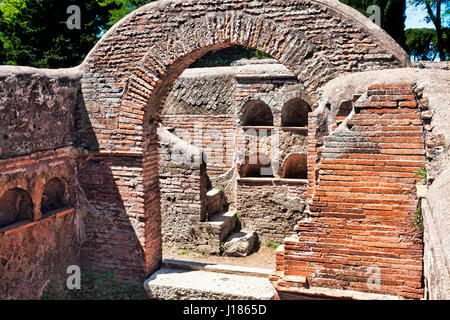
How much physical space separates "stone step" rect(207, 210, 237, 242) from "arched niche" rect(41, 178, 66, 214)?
3270mm

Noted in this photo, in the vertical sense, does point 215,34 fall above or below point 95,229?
above

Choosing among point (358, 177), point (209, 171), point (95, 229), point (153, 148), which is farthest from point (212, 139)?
point (358, 177)

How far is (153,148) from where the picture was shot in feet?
20.9

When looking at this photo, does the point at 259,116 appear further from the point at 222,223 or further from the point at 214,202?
the point at 222,223

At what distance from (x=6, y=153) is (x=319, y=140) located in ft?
12.8

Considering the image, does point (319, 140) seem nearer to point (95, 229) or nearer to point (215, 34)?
point (215, 34)

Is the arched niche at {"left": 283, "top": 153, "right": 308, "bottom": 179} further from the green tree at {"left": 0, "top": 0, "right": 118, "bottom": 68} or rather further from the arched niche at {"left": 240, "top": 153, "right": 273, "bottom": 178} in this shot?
the green tree at {"left": 0, "top": 0, "right": 118, "bottom": 68}

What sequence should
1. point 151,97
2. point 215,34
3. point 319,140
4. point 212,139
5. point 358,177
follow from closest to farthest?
point 358,177
point 319,140
point 215,34
point 151,97
point 212,139

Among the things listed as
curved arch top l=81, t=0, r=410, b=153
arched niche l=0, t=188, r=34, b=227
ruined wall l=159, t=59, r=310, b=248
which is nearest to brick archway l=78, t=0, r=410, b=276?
curved arch top l=81, t=0, r=410, b=153

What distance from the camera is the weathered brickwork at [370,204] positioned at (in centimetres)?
386

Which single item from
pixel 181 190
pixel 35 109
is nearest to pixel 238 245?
pixel 181 190

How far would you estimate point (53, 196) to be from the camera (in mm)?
5992

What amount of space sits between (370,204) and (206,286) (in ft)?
9.81

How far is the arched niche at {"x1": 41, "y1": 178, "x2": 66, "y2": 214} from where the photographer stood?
5.79 m
